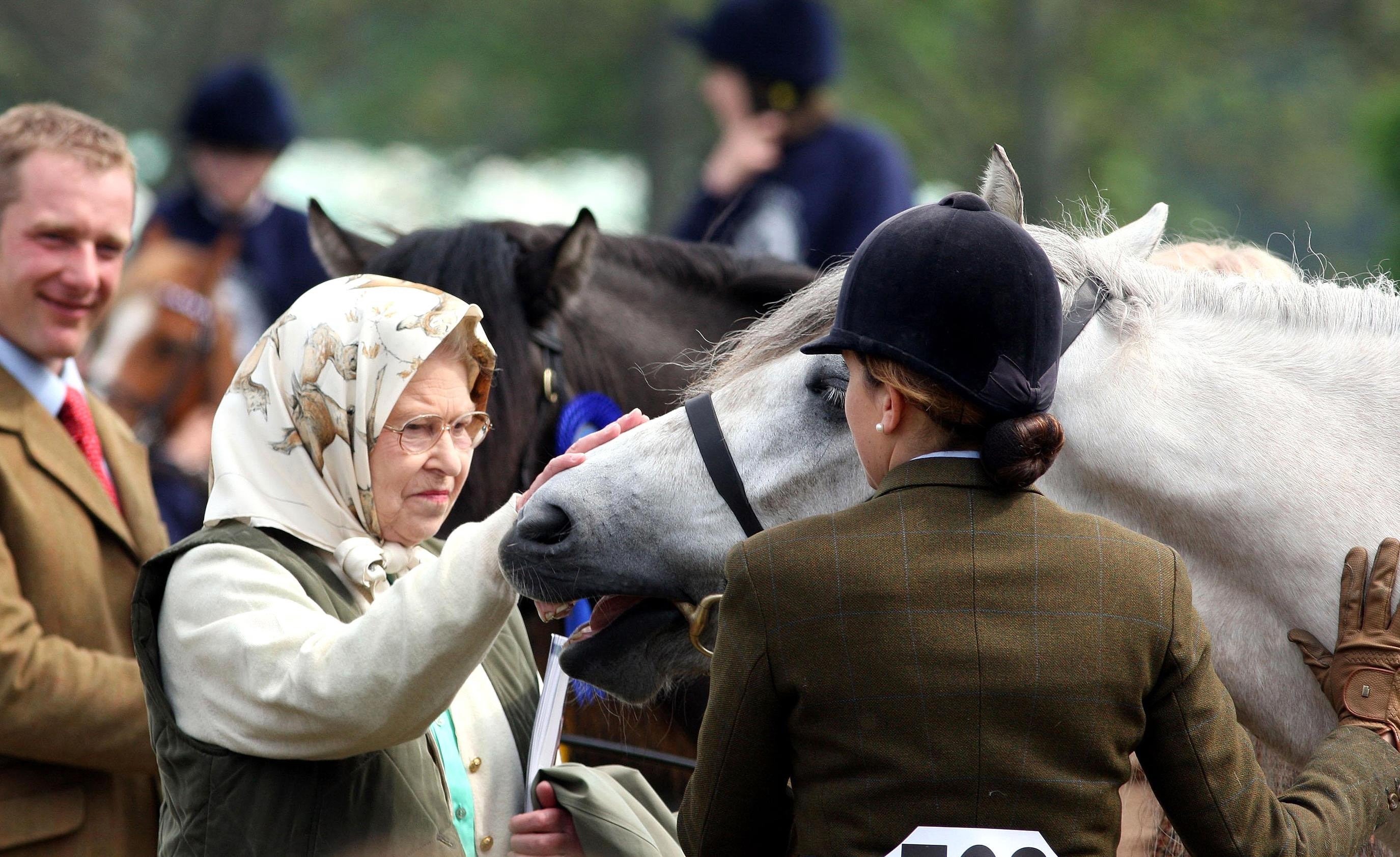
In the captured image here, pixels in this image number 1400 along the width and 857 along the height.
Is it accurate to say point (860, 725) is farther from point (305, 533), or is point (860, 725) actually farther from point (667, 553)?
point (305, 533)

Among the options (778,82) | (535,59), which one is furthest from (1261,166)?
(778,82)

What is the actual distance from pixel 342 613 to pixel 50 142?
1635 millimetres

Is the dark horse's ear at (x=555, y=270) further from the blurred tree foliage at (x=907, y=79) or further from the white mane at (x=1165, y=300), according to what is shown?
the blurred tree foliage at (x=907, y=79)

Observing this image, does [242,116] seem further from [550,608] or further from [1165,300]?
[1165,300]

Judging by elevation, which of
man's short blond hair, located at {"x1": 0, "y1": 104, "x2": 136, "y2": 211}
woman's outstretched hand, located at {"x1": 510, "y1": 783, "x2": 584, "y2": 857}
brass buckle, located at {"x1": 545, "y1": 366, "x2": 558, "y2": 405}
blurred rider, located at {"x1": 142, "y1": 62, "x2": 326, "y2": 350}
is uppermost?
man's short blond hair, located at {"x1": 0, "y1": 104, "x2": 136, "y2": 211}

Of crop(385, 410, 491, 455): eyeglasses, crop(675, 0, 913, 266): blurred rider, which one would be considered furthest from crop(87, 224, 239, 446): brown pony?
crop(385, 410, 491, 455): eyeglasses

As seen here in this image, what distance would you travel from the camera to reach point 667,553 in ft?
7.06

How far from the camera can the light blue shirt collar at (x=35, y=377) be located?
3.04 metres

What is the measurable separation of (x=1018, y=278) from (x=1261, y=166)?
53.4 feet

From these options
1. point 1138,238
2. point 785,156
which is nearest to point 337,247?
point 1138,238

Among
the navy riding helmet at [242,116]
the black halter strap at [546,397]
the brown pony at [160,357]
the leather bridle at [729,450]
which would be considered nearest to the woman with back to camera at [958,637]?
the leather bridle at [729,450]

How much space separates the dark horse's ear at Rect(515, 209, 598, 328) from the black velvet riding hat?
1881 mm

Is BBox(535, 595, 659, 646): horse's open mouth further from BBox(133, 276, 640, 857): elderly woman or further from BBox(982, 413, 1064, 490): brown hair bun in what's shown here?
BBox(982, 413, 1064, 490): brown hair bun

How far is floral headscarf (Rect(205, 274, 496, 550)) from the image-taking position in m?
Result: 2.12
